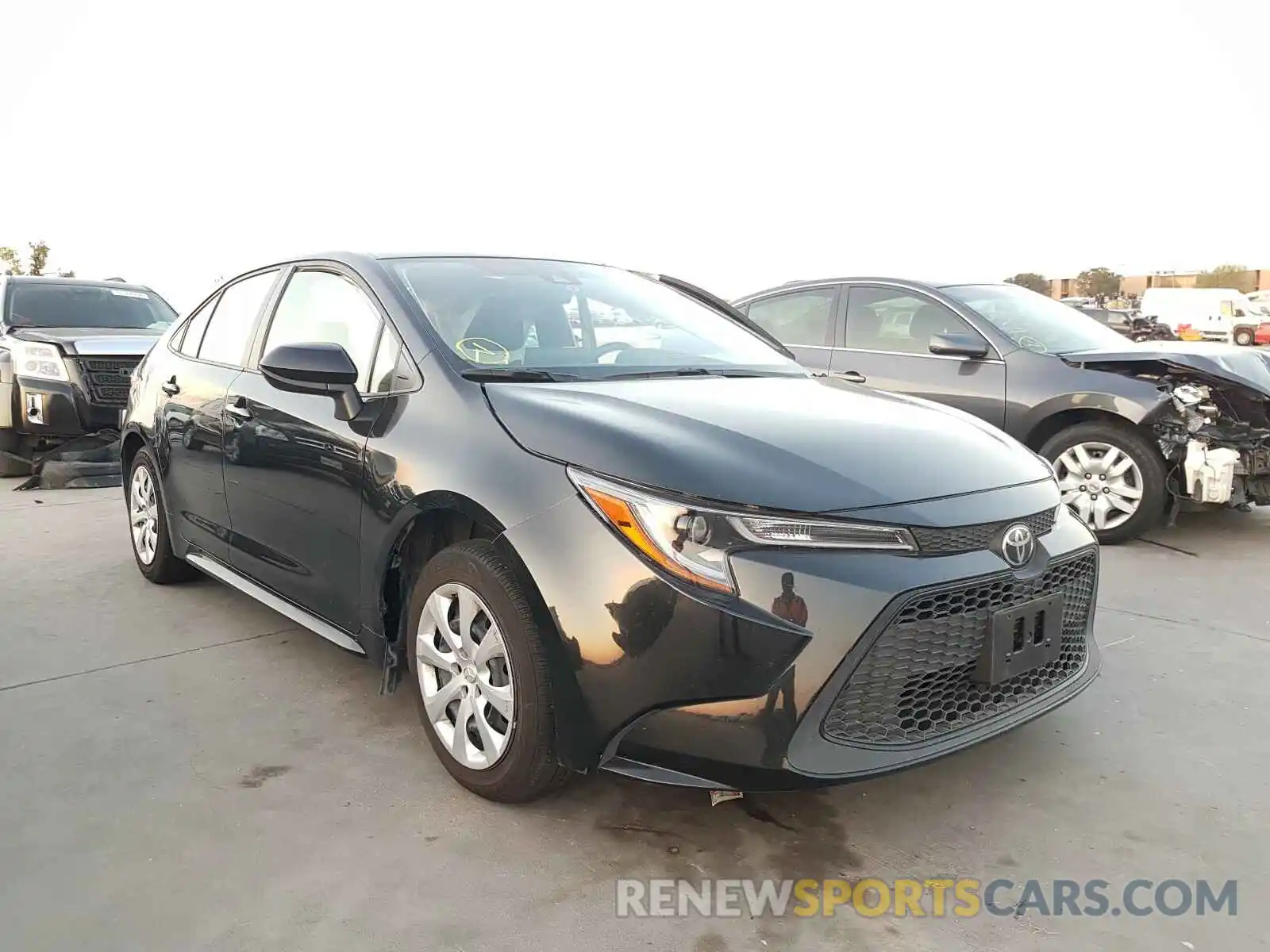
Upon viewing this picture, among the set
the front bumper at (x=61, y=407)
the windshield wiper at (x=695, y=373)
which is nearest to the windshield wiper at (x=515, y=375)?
the windshield wiper at (x=695, y=373)

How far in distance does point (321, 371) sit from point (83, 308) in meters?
7.33

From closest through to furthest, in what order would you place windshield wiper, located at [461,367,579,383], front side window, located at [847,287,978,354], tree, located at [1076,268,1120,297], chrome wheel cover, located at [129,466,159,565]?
windshield wiper, located at [461,367,579,383] < chrome wheel cover, located at [129,466,159,565] < front side window, located at [847,287,978,354] < tree, located at [1076,268,1120,297]

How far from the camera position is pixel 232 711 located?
11.1 feet

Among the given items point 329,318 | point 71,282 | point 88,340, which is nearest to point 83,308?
point 71,282

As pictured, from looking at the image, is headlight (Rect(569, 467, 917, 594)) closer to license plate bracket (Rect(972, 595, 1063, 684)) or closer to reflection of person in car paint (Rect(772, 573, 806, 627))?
reflection of person in car paint (Rect(772, 573, 806, 627))

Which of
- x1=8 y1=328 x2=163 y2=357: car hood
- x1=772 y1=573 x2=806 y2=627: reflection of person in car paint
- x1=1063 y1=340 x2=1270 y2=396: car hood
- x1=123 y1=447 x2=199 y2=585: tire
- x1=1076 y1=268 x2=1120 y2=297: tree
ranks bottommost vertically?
x1=123 y1=447 x2=199 y2=585: tire

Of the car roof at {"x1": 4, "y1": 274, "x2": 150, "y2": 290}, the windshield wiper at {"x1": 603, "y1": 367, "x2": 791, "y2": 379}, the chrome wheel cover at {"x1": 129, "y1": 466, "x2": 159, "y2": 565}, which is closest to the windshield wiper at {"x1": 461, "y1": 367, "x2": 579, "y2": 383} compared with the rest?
the windshield wiper at {"x1": 603, "y1": 367, "x2": 791, "y2": 379}

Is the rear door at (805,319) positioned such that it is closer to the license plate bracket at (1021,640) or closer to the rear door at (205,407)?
the rear door at (205,407)

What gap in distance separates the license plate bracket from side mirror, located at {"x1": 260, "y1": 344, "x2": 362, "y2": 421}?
1955mm

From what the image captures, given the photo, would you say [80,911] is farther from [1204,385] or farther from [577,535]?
[1204,385]

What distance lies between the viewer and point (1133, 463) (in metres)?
5.67

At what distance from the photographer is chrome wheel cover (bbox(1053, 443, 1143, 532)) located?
5.71m

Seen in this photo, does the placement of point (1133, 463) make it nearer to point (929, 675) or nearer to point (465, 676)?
point (929, 675)

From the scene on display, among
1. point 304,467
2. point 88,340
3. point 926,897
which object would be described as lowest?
point 926,897
